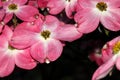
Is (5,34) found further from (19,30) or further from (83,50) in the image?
(83,50)

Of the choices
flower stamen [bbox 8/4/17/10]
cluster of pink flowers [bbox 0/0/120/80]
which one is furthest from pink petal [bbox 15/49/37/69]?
flower stamen [bbox 8/4/17/10]

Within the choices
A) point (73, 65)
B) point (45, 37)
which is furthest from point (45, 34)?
point (73, 65)

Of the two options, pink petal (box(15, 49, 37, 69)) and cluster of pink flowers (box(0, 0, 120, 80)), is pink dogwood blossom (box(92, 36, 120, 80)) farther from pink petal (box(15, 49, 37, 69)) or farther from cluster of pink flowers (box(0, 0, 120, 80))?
pink petal (box(15, 49, 37, 69))

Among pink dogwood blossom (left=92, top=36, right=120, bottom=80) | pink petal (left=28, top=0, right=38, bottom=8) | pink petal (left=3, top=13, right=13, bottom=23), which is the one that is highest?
pink petal (left=3, top=13, right=13, bottom=23)

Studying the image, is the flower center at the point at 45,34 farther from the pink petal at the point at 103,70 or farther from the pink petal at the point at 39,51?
the pink petal at the point at 103,70

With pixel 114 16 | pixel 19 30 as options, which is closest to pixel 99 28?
pixel 114 16

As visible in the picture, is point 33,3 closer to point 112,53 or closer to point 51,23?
point 51,23

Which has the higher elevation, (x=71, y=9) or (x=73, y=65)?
(x=71, y=9)
